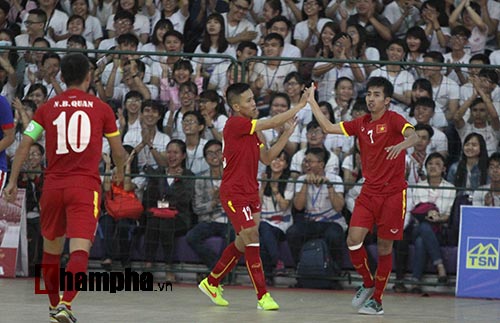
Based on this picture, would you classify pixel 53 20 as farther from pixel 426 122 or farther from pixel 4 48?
pixel 426 122

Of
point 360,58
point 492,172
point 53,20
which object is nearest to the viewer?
point 492,172

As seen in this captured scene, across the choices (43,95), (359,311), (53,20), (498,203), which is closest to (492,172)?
(498,203)

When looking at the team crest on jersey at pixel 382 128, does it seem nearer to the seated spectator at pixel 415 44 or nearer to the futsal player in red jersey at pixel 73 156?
the futsal player in red jersey at pixel 73 156

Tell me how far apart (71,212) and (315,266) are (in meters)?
5.71

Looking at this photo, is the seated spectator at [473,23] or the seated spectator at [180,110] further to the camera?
the seated spectator at [473,23]

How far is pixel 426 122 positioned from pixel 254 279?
13.6 feet

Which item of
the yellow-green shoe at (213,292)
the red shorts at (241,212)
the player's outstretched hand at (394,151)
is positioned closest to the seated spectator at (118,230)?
the yellow-green shoe at (213,292)

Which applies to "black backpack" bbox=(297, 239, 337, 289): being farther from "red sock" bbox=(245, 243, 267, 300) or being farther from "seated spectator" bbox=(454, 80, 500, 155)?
"red sock" bbox=(245, 243, 267, 300)

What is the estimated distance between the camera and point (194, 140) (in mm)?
15078

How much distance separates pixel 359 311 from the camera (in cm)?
1202

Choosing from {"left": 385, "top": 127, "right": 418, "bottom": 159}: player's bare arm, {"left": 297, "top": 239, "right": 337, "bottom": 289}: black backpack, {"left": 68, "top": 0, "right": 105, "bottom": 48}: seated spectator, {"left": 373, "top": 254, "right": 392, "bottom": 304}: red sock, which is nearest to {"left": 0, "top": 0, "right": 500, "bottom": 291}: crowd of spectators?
{"left": 297, "top": 239, "right": 337, "bottom": 289}: black backpack

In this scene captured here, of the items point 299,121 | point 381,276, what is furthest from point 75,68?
point 299,121

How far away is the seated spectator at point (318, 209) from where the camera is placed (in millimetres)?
14727

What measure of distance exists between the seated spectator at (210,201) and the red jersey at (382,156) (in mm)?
3244
